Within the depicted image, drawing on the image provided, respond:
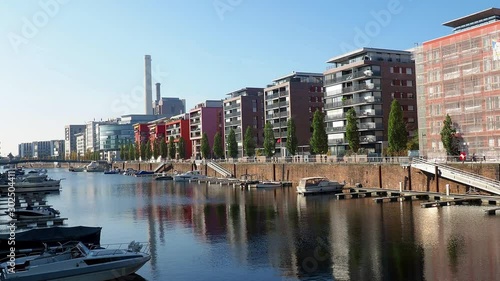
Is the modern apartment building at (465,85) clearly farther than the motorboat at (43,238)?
Yes

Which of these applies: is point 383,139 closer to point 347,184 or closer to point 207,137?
point 347,184

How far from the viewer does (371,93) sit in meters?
103

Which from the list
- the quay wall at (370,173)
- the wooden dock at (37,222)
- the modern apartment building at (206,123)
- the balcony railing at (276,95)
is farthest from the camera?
the modern apartment building at (206,123)

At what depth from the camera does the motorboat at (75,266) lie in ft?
94.5

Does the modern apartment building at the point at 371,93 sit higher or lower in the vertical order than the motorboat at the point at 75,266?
higher

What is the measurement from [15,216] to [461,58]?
218ft

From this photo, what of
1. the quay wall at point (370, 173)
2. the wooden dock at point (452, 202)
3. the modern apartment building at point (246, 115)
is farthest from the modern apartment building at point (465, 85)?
the modern apartment building at point (246, 115)

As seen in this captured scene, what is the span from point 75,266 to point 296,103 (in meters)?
105

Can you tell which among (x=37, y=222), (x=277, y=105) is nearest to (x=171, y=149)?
(x=277, y=105)

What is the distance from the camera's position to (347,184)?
83125mm

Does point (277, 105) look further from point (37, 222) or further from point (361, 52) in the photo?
point (37, 222)

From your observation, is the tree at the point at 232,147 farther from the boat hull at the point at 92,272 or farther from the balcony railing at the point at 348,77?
the boat hull at the point at 92,272

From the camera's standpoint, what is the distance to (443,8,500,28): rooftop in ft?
242

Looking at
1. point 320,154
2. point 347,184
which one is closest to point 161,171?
point 320,154
